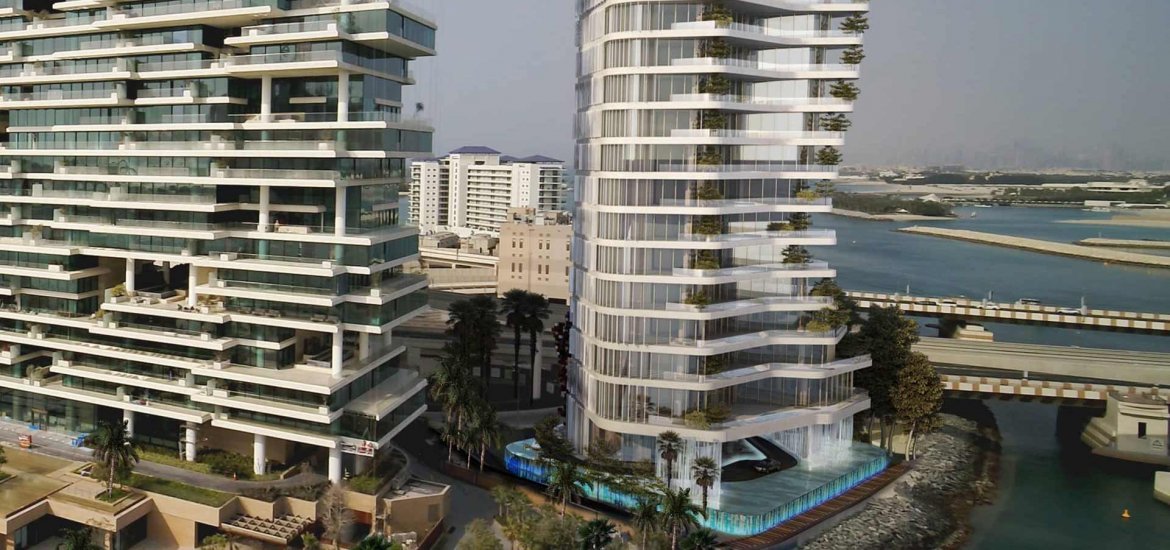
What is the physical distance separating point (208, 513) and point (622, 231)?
2243 cm

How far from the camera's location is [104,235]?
40062 millimetres

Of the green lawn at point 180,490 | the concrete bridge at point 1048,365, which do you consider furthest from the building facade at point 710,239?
the concrete bridge at point 1048,365

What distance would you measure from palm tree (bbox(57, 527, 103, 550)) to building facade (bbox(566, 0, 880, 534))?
2194 centimetres

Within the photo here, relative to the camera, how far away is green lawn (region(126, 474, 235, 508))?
111 ft

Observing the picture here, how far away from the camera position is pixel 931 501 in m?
43.8

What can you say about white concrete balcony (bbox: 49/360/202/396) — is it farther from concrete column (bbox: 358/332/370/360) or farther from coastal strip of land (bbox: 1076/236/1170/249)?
coastal strip of land (bbox: 1076/236/1170/249)

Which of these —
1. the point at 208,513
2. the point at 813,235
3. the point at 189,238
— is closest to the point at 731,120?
the point at 813,235

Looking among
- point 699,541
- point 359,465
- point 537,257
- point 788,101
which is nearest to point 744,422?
point 699,541

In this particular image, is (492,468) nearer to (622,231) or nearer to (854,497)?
(622,231)

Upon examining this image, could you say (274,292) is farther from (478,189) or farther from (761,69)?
(478,189)

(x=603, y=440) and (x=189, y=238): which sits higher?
(x=189, y=238)

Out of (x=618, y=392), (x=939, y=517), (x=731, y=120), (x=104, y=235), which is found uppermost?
(x=731, y=120)

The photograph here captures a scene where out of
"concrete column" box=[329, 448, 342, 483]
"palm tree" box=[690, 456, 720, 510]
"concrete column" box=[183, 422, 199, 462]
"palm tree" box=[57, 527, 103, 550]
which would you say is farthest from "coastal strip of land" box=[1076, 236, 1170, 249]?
"palm tree" box=[57, 527, 103, 550]

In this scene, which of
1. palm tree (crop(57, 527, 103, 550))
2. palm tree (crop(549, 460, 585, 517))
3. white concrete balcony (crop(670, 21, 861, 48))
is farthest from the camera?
white concrete balcony (crop(670, 21, 861, 48))
